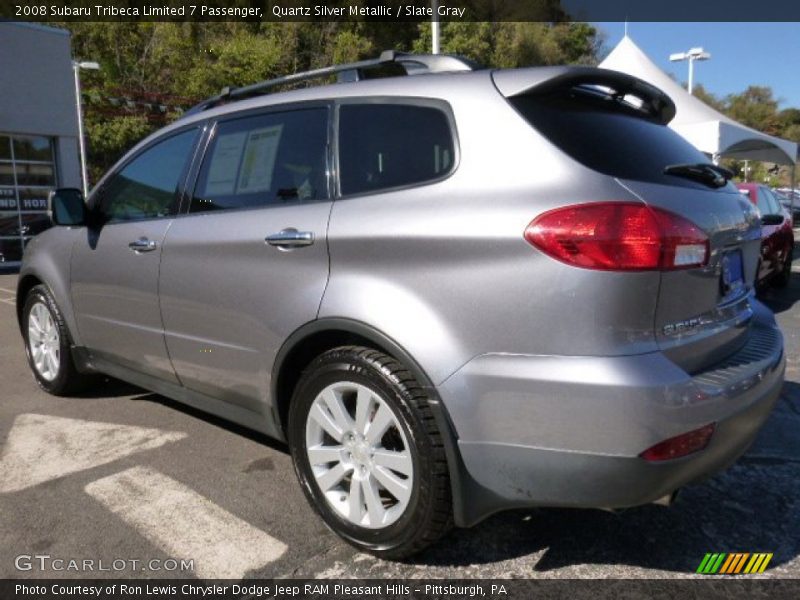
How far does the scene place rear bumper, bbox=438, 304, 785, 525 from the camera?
1896 mm

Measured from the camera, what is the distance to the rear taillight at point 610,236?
1.92 meters

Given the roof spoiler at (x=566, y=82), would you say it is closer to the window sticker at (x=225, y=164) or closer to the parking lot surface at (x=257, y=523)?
the window sticker at (x=225, y=164)

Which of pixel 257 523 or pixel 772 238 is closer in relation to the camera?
pixel 257 523

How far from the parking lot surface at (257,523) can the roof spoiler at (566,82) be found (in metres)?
1.65

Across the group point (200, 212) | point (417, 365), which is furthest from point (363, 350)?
point (200, 212)

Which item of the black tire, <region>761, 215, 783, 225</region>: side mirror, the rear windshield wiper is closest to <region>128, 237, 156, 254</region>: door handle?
the rear windshield wiper

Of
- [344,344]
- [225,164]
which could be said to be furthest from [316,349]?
[225,164]

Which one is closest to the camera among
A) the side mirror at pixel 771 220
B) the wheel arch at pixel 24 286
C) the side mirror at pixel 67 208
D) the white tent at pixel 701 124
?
the side mirror at pixel 67 208

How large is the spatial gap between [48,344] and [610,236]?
3775 millimetres

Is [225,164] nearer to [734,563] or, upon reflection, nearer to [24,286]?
[24,286]

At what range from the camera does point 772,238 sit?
8070mm

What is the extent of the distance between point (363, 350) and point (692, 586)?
53.9 inches

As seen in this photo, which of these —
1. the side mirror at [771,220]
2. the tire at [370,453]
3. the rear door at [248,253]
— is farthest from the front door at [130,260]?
the side mirror at [771,220]

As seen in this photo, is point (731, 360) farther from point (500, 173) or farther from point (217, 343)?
point (217, 343)
